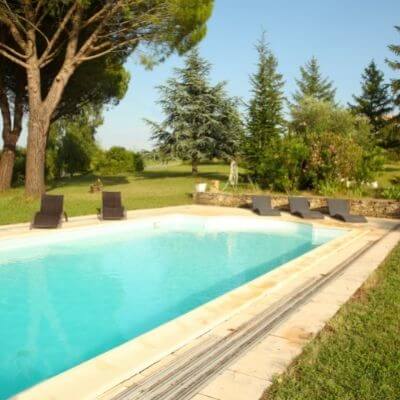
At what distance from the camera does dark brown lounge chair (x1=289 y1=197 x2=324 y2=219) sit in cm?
1452

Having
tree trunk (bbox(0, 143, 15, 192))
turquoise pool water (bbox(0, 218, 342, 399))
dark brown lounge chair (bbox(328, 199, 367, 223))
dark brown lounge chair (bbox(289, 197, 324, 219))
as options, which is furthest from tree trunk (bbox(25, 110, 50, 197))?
dark brown lounge chair (bbox(328, 199, 367, 223))

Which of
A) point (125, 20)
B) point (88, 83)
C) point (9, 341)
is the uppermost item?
point (125, 20)

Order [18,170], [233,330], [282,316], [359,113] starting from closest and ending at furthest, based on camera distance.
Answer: [233,330] → [282,316] → [18,170] → [359,113]

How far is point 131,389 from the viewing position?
3357 mm

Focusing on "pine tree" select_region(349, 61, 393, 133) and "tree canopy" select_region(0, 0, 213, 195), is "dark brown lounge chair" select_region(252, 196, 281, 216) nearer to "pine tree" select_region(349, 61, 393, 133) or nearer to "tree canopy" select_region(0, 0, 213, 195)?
"tree canopy" select_region(0, 0, 213, 195)

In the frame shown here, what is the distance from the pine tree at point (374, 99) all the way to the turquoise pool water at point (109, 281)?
127ft

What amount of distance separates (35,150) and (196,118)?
14378mm

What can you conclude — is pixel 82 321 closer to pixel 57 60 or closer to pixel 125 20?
pixel 125 20

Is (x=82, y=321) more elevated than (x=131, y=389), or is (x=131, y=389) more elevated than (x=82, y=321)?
(x=131, y=389)

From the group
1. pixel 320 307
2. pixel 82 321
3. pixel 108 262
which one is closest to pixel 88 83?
pixel 108 262

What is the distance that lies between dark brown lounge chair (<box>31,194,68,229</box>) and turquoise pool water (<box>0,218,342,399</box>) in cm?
81

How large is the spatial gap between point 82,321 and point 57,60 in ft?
61.6

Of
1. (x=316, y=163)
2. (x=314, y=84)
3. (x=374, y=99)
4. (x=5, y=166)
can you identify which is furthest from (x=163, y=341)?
(x=314, y=84)

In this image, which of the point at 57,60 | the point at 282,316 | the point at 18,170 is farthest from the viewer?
the point at 18,170
